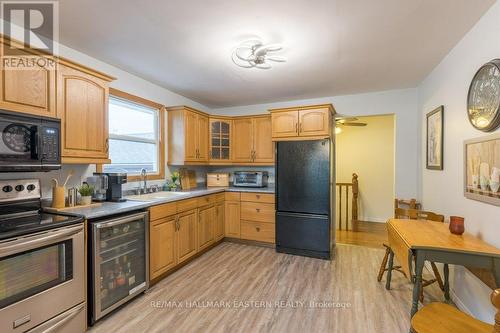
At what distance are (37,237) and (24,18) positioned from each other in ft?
5.81

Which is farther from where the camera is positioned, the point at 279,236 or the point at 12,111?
the point at 279,236

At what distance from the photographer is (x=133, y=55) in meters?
2.59

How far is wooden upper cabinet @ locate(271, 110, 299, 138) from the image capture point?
143 inches

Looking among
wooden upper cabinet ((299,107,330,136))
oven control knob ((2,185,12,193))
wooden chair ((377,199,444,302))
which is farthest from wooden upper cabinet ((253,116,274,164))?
oven control knob ((2,185,12,193))

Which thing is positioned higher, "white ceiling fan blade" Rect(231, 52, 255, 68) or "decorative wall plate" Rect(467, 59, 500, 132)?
→ "white ceiling fan blade" Rect(231, 52, 255, 68)

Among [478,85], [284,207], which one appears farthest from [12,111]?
[478,85]

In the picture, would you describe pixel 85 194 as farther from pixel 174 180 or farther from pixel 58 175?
pixel 174 180

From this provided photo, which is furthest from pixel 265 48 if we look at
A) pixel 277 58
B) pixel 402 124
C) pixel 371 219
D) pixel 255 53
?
pixel 371 219

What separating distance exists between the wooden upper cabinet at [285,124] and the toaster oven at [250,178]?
0.83m

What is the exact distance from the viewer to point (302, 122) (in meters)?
3.59

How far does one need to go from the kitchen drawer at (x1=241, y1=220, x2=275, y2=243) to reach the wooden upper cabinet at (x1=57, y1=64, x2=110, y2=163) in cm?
231

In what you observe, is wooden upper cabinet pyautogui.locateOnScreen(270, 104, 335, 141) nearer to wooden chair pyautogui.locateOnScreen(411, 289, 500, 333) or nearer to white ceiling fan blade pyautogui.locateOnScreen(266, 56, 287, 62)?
white ceiling fan blade pyautogui.locateOnScreen(266, 56, 287, 62)

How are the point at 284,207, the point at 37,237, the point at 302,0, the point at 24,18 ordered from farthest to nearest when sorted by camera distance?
the point at 284,207
the point at 24,18
the point at 302,0
the point at 37,237

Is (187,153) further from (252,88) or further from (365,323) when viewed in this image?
(365,323)
